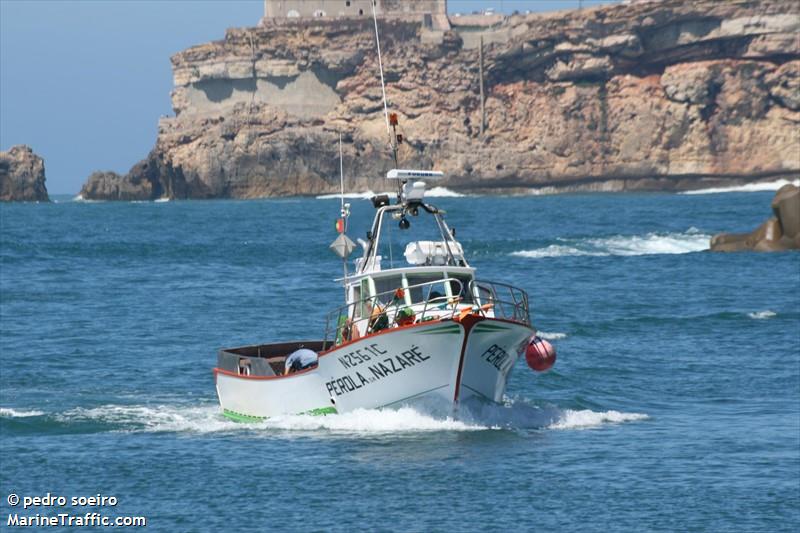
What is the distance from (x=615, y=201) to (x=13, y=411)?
376ft

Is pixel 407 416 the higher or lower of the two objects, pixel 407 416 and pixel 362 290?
the lower

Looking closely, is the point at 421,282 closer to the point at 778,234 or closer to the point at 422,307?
the point at 422,307

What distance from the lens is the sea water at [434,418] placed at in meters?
21.9

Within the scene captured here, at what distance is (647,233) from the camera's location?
286 feet

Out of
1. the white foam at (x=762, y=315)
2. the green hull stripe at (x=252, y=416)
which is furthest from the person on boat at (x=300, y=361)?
the white foam at (x=762, y=315)

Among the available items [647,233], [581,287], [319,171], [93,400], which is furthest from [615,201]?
[93,400]

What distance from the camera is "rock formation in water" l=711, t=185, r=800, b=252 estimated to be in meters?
65.6

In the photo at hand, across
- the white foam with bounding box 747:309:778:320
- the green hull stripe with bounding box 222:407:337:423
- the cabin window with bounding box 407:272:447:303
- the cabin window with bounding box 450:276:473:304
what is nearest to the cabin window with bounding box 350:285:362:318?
the cabin window with bounding box 407:272:447:303

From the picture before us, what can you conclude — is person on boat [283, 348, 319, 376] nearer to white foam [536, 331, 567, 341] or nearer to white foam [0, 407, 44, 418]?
white foam [0, 407, 44, 418]

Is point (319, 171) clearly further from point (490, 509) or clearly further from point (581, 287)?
point (490, 509)

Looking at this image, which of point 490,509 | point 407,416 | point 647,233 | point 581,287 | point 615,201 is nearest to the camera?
point 490,509

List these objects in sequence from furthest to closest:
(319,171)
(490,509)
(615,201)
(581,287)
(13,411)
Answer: (319,171)
(615,201)
(581,287)
(13,411)
(490,509)

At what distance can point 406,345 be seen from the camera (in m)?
25.5

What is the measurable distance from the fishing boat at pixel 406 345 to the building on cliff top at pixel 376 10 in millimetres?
155147
